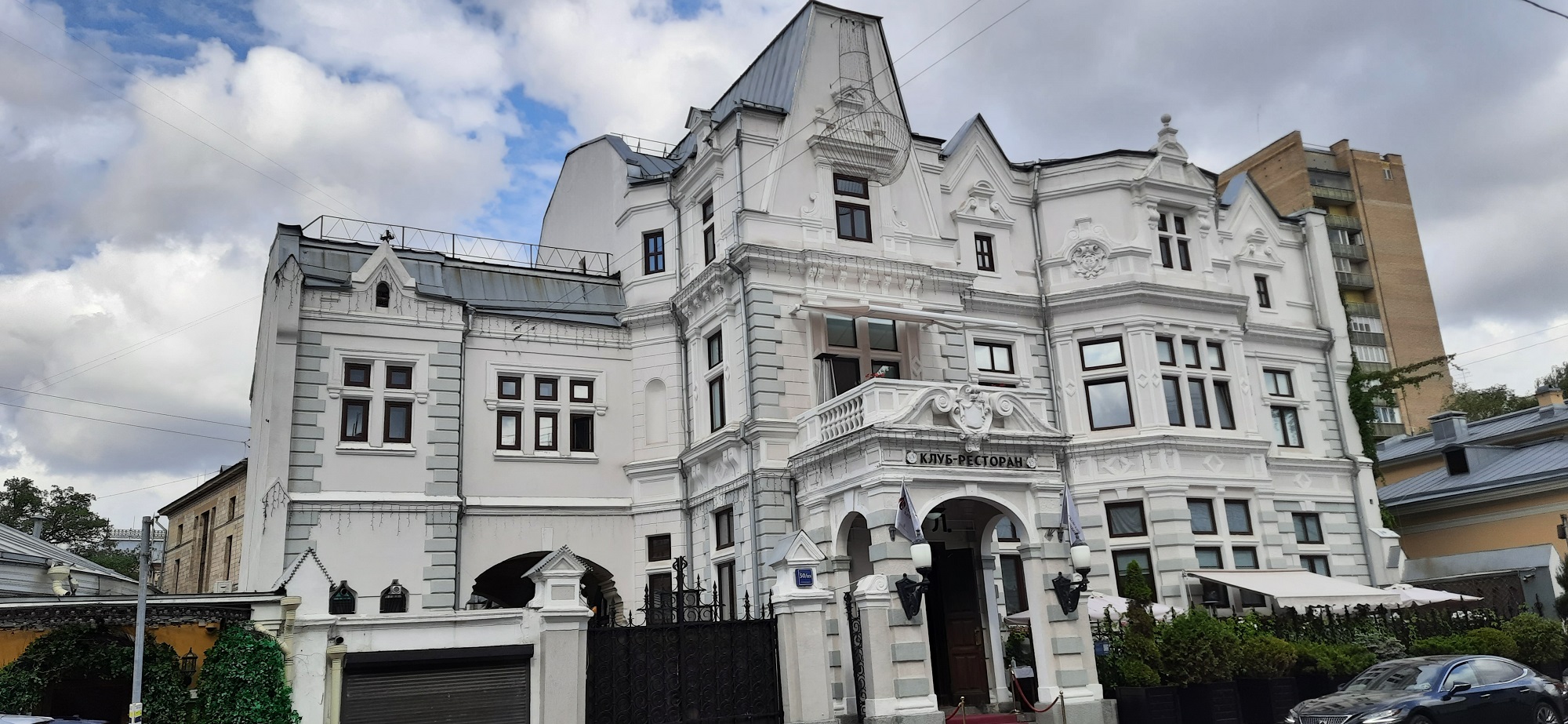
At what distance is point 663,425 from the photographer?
29.5 metres

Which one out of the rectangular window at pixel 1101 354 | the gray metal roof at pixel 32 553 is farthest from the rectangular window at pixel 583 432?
the rectangular window at pixel 1101 354

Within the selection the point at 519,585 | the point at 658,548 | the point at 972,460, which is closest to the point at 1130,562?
→ the point at 972,460

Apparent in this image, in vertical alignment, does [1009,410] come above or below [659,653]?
above

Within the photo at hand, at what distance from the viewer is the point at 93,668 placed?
15.5 meters

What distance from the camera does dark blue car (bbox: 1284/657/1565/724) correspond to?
17.2 meters

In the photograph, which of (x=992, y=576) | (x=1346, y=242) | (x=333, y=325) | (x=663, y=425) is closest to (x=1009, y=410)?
(x=992, y=576)

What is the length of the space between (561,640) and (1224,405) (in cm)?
2124

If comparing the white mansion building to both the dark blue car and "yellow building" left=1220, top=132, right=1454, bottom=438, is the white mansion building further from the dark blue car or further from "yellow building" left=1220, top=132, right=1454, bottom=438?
"yellow building" left=1220, top=132, right=1454, bottom=438

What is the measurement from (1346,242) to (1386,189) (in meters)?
5.51

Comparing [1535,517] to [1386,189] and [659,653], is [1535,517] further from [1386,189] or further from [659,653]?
[1386,189]

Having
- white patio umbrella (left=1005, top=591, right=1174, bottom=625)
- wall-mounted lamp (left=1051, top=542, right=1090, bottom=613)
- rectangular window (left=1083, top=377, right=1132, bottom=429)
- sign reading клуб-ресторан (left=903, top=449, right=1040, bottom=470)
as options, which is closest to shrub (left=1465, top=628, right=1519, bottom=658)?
white patio umbrella (left=1005, top=591, right=1174, bottom=625)

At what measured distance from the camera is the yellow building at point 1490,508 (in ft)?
112

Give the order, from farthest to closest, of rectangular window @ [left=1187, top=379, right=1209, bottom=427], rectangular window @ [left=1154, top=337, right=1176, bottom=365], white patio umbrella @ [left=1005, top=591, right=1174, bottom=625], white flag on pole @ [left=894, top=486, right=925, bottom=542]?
1. rectangular window @ [left=1154, top=337, right=1176, bottom=365]
2. rectangular window @ [left=1187, top=379, right=1209, bottom=427]
3. white patio umbrella @ [left=1005, top=591, right=1174, bottom=625]
4. white flag on pole @ [left=894, top=486, right=925, bottom=542]

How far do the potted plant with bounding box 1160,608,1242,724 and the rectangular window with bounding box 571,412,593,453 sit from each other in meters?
14.9
